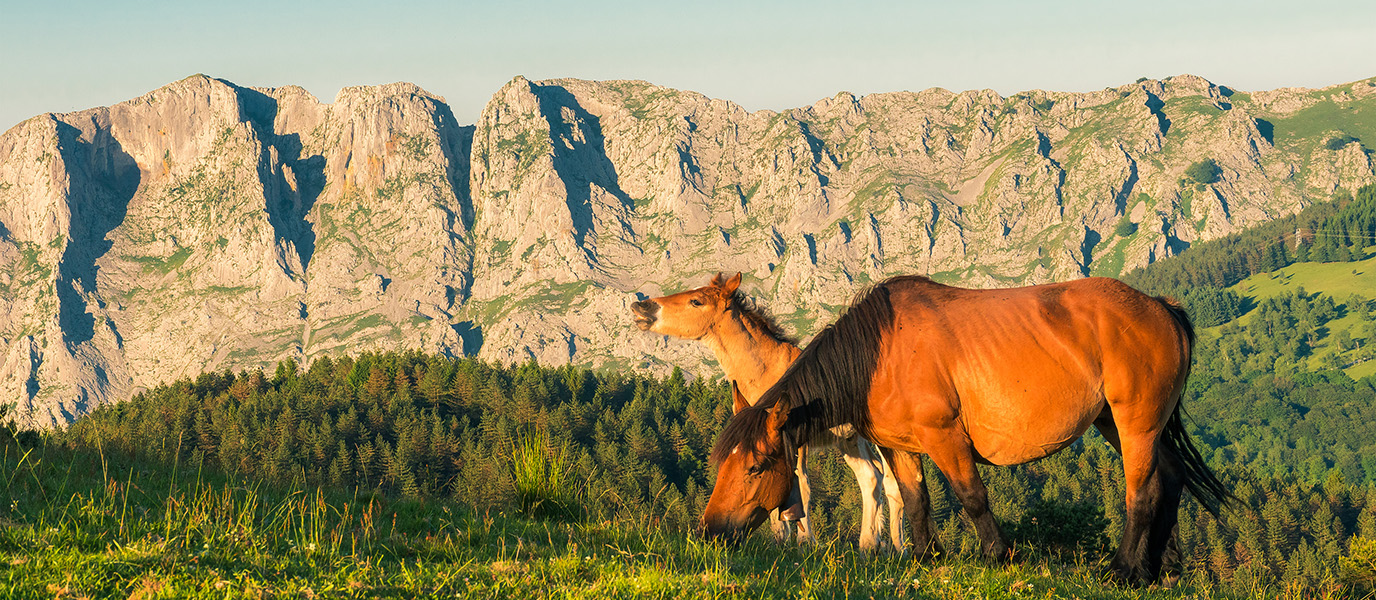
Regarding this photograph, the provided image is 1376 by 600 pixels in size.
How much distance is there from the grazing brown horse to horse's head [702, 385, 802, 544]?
0.01 m

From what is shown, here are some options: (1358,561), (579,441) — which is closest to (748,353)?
(1358,561)

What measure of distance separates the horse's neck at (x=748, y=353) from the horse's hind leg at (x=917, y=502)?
13.7 feet

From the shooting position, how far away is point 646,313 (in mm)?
14352

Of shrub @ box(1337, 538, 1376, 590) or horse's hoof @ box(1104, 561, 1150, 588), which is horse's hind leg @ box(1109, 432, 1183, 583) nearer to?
horse's hoof @ box(1104, 561, 1150, 588)

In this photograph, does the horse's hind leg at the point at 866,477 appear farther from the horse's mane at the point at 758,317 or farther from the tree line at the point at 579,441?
the tree line at the point at 579,441

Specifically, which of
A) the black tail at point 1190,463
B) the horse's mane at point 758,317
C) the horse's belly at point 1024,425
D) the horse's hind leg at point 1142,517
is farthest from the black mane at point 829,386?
the horse's mane at point 758,317

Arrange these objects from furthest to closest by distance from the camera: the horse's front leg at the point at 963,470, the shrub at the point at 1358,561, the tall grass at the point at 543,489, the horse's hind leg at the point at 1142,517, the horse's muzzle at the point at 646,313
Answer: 1. the shrub at the point at 1358,561
2. the horse's muzzle at the point at 646,313
3. the tall grass at the point at 543,489
4. the horse's hind leg at the point at 1142,517
5. the horse's front leg at the point at 963,470

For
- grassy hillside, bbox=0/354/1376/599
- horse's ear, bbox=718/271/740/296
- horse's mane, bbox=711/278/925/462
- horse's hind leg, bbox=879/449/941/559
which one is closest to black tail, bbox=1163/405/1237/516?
grassy hillside, bbox=0/354/1376/599

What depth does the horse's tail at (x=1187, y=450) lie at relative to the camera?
1038 centimetres

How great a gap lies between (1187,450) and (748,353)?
6.25 meters

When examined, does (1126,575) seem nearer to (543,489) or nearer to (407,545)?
(543,489)

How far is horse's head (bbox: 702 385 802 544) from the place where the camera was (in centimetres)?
983

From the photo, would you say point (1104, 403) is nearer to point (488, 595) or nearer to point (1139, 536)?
point (1139, 536)

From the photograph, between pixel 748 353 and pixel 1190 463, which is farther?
pixel 748 353
